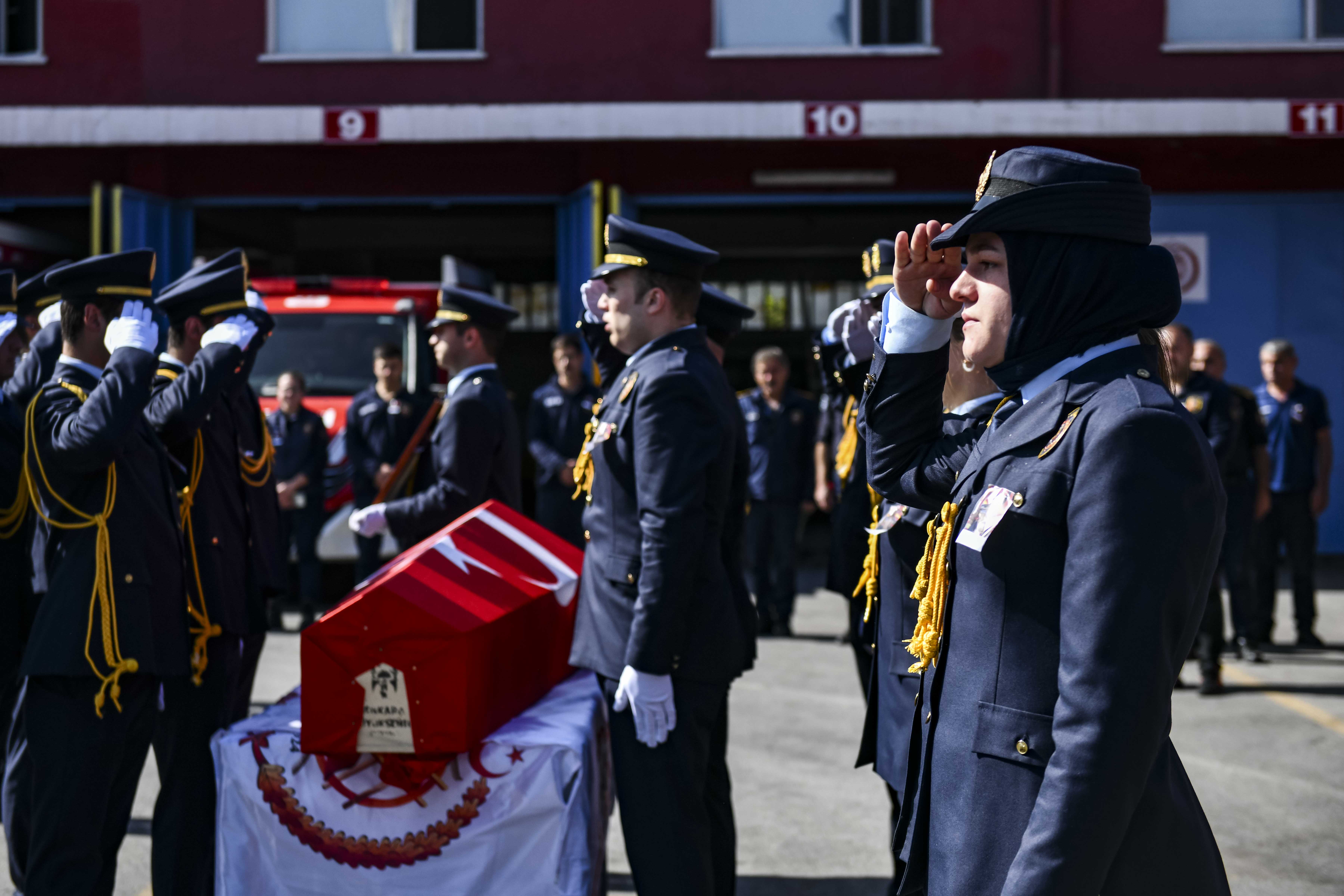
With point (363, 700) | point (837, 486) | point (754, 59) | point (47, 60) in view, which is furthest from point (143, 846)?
point (47, 60)

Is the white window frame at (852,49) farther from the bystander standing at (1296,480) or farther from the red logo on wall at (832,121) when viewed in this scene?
the bystander standing at (1296,480)

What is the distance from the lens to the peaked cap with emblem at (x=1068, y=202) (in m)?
1.85

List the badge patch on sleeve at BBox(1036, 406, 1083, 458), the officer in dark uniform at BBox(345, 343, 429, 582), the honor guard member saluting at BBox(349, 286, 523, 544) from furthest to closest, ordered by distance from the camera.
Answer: the officer in dark uniform at BBox(345, 343, 429, 582)
the honor guard member saluting at BBox(349, 286, 523, 544)
the badge patch on sleeve at BBox(1036, 406, 1083, 458)

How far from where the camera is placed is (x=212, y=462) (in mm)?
4016

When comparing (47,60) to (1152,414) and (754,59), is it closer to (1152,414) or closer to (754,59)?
(754,59)

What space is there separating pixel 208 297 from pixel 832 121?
9.11 metres

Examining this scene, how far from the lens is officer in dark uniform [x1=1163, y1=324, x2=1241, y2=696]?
22.8 feet

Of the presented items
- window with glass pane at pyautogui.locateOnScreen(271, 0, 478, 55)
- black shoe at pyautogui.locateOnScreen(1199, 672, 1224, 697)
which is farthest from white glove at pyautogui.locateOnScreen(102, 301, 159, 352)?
window with glass pane at pyautogui.locateOnScreen(271, 0, 478, 55)

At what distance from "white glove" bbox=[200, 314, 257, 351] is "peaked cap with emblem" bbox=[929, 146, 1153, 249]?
2595 mm

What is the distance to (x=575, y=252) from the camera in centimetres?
1293

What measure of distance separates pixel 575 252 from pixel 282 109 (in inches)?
124

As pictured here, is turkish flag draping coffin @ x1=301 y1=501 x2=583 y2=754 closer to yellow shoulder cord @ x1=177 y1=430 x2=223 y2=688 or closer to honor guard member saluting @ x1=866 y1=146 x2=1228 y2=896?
yellow shoulder cord @ x1=177 y1=430 x2=223 y2=688

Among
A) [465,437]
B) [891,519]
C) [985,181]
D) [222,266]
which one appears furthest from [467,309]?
[985,181]

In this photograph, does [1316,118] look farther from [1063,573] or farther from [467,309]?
[1063,573]
